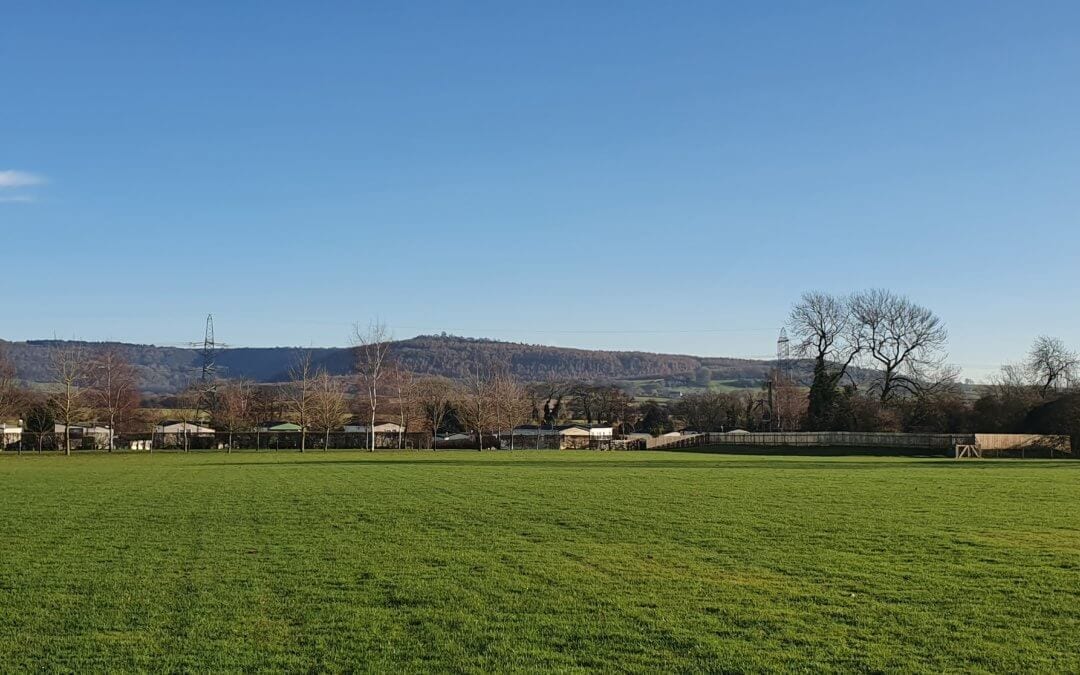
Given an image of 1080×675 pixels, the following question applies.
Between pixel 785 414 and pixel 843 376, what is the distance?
113 ft

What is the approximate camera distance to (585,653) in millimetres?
8828

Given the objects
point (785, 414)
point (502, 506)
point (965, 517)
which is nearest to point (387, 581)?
point (502, 506)

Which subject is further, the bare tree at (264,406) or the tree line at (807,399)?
the bare tree at (264,406)

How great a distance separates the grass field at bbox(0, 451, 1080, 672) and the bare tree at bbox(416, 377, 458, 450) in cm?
8788

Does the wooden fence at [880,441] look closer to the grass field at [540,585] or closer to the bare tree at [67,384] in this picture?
the grass field at [540,585]

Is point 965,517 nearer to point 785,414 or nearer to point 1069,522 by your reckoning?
point 1069,522

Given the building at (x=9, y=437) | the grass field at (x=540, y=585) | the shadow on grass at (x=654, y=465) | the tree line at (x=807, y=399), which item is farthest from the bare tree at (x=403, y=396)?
the grass field at (x=540, y=585)

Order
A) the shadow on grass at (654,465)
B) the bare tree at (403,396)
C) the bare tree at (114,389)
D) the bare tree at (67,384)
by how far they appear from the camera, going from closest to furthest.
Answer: the shadow on grass at (654,465) < the bare tree at (67,384) < the bare tree at (403,396) < the bare tree at (114,389)

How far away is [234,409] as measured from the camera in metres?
103

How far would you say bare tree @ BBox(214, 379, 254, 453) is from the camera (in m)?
96.0

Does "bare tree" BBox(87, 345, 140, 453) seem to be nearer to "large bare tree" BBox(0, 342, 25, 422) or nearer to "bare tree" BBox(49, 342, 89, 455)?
"bare tree" BBox(49, 342, 89, 455)

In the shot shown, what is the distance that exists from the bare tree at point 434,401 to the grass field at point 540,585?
8788 cm

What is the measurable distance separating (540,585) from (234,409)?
319 feet

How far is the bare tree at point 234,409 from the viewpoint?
315 feet
